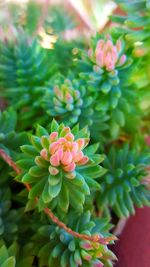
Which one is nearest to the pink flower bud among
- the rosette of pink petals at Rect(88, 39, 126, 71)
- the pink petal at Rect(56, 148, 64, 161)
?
the pink petal at Rect(56, 148, 64, 161)

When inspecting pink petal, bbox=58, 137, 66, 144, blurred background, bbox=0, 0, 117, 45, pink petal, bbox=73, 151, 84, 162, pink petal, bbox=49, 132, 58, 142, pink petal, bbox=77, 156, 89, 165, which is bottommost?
pink petal, bbox=77, 156, 89, 165

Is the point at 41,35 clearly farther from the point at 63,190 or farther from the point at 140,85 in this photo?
the point at 63,190

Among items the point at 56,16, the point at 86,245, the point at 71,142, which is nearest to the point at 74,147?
the point at 71,142

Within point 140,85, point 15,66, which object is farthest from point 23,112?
point 140,85

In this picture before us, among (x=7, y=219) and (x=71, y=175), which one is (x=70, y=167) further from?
(x=7, y=219)

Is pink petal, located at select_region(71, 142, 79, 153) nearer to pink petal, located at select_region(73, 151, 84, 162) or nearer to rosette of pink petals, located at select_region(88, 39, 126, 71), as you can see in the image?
pink petal, located at select_region(73, 151, 84, 162)

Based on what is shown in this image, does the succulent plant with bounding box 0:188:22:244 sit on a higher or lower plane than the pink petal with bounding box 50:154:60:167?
lower

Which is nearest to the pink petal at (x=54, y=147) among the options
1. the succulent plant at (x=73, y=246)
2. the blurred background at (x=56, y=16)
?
the succulent plant at (x=73, y=246)
